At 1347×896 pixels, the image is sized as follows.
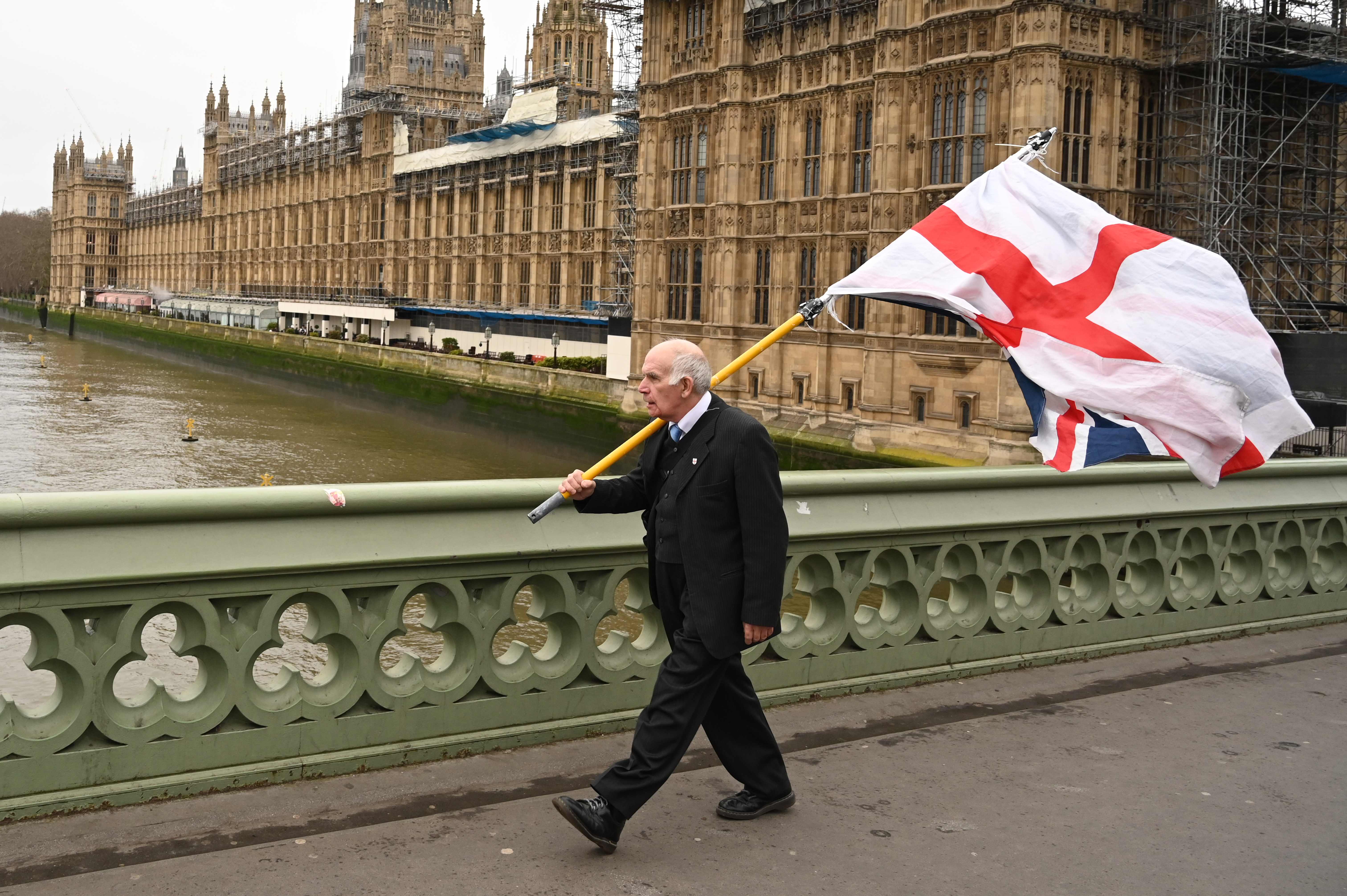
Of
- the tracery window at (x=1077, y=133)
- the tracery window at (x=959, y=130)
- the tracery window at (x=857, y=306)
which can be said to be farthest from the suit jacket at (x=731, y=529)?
the tracery window at (x=857, y=306)

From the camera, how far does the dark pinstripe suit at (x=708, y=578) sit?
397 centimetres

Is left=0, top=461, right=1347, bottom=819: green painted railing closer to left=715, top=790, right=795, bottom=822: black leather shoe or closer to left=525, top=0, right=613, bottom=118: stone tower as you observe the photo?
left=715, top=790, right=795, bottom=822: black leather shoe

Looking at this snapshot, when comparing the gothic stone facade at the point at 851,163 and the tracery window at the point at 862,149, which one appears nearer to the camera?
the gothic stone facade at the point at 851,163

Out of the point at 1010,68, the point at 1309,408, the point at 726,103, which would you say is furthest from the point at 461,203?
the point at 1309,408

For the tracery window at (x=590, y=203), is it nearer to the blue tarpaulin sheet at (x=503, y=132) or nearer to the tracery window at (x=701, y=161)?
the blue tarpaulin sheet at (x=503, y=132)

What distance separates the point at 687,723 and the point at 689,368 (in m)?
1.07

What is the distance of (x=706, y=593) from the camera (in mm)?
4035

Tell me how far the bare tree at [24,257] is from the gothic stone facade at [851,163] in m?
160

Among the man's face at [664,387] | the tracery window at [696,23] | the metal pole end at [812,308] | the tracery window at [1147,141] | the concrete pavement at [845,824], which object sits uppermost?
the tracery window at [696,23]

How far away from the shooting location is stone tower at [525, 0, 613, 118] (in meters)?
85.5

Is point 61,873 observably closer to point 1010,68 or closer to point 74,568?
point 74,568

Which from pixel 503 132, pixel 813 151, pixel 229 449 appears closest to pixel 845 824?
pixel 813 151

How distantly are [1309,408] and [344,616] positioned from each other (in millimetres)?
24537

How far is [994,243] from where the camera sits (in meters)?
5.27
